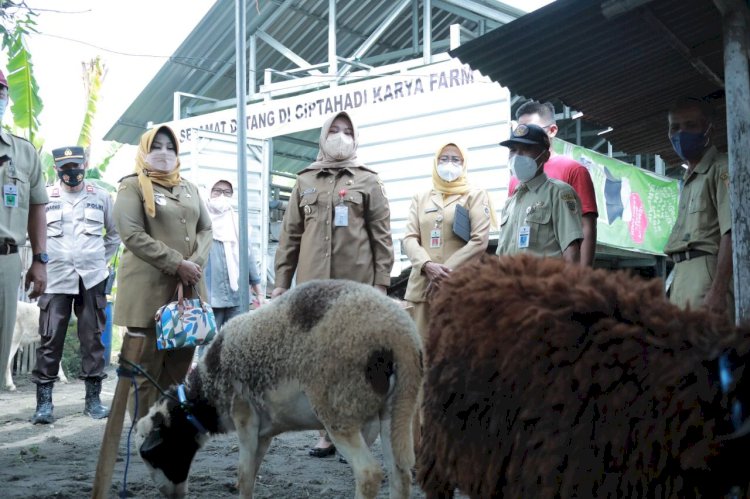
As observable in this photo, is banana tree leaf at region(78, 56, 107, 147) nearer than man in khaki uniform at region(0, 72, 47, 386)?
No

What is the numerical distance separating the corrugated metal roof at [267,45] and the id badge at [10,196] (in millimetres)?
10366

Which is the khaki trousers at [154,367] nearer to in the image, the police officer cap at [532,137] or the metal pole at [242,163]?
the metal pole at [242,163]

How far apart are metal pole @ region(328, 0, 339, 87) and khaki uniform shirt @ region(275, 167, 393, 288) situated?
26.7 feet

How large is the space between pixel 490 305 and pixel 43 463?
396 centimetres

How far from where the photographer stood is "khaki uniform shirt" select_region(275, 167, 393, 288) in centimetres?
536

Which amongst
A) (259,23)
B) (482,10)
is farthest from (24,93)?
(482,10)

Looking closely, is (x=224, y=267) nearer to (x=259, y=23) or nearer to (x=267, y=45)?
(x=259, y=23)

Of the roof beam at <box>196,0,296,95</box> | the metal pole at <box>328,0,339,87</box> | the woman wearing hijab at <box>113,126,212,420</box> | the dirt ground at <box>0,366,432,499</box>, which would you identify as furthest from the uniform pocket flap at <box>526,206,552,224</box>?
the roof beam at <box>196,0,296,95</box>

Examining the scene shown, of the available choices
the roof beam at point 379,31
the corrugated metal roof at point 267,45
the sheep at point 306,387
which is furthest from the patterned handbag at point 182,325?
the corrugated metal roof at point 267,45

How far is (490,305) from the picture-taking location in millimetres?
2654

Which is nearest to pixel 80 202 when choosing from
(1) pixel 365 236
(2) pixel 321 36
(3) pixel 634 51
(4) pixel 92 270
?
(4) pixel 92 270

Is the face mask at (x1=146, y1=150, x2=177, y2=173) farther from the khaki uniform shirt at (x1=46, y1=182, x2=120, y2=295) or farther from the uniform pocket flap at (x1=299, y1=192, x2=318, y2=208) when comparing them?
the khaki uniform shirt at (x1=46, y1=182, x2=120, y2=295)

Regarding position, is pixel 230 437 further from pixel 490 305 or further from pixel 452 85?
pixel 452 85

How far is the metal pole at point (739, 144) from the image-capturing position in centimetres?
371
